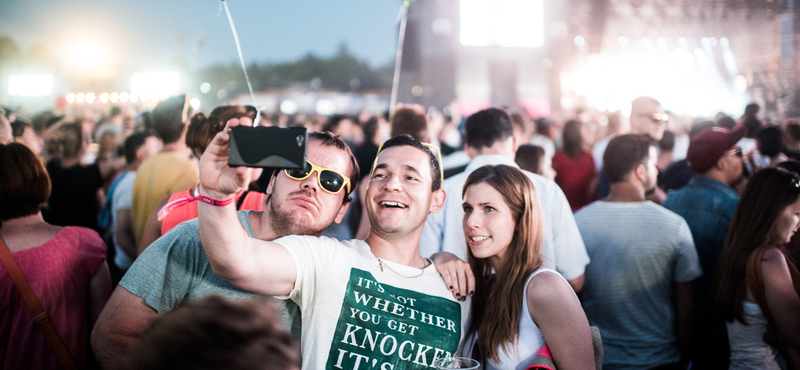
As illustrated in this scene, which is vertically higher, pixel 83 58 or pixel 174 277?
pixel 83 58

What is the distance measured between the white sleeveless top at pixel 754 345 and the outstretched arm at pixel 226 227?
2.66 metres

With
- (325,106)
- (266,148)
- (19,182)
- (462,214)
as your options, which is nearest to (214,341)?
(266,148)

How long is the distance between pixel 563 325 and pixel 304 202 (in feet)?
3.77

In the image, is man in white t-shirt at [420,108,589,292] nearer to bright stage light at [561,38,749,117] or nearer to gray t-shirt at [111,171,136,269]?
gray t-shirt at [111,171,136,269]

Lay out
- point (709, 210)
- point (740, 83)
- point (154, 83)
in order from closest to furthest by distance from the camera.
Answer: point (709, 210) < point (740, 83) < point (154, 83)

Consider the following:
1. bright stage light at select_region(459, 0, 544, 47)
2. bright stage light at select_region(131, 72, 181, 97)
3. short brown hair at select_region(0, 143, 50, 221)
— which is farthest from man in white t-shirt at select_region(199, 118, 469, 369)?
bright stage light at select_region(131, 72, 181, 97)

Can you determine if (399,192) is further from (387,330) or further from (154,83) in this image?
(154,83)

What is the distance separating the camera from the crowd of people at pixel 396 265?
5.12 ft

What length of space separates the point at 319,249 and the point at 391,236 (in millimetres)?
351

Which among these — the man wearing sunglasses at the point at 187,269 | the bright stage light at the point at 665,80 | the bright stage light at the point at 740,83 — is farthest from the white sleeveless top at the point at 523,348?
the bright stage light at the point at 740,83

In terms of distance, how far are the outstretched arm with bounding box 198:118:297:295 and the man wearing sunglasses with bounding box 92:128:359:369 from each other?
0.88 feet

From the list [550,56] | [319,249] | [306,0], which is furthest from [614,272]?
[550,56]

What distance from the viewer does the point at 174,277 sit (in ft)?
5.98

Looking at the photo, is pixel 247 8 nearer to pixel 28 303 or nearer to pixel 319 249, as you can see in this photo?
pixel 319 249
